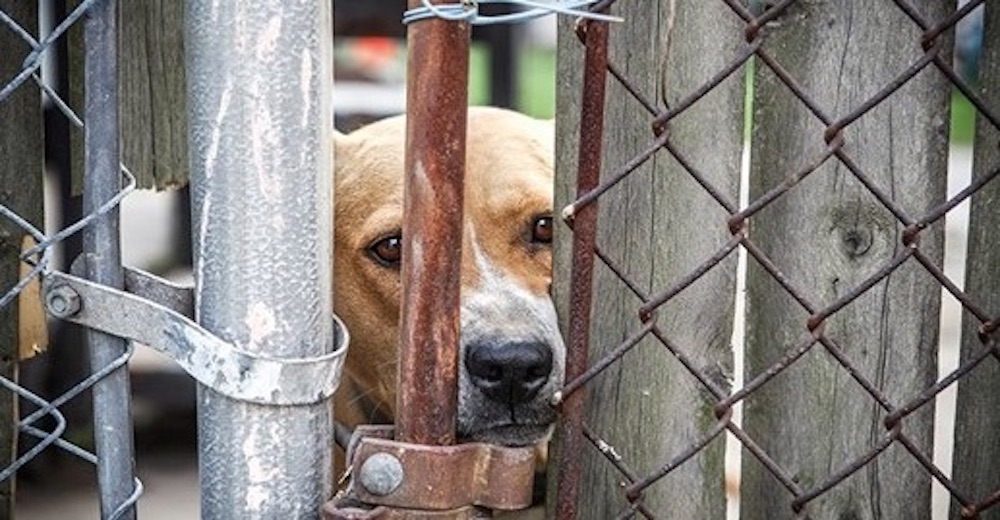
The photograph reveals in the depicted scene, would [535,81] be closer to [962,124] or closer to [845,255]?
[962,124]

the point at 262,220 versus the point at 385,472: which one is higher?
the point at 262,220

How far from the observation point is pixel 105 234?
214 cm

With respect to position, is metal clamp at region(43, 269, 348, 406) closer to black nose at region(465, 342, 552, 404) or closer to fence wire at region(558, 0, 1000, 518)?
fence wire at region(558, 0, 1000, 518)

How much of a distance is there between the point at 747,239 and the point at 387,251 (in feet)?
6.38

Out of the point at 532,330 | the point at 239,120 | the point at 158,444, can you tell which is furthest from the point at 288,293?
the point at 158,444

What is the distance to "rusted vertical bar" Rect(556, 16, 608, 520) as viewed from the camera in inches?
78.7

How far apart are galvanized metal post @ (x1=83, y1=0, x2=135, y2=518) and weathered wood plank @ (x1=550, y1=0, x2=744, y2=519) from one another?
669mm

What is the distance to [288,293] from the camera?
78.2 inches

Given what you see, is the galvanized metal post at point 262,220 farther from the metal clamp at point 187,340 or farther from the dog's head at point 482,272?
the dog's head at point 482,272

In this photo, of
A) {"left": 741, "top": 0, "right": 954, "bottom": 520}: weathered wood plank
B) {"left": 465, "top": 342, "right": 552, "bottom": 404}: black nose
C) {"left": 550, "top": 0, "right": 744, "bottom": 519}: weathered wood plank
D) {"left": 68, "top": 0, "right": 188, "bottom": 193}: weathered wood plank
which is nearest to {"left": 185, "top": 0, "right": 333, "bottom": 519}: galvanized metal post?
{"left": 550, "top": 0, "right": 744, "bottom": 519}: weathered wood plank

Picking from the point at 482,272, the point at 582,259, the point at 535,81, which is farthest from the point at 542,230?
the point at 535,81

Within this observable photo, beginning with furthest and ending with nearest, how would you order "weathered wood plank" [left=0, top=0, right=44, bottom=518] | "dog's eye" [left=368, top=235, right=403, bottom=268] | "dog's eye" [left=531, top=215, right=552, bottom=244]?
"dog's eye" [left=368, top=235, right=403, bottom=268], "dog's eye" [left=531, top=215, right=552, bottom=244], "weathered wood plank" [left=0, top=0, right=44, bottom=518]

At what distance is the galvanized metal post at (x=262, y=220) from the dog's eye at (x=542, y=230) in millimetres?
1824

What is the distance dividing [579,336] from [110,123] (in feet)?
2.38
